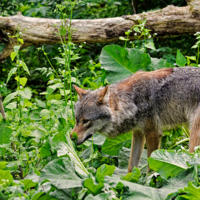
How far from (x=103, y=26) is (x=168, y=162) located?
4.45 m

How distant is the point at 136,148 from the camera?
4523 millimetres

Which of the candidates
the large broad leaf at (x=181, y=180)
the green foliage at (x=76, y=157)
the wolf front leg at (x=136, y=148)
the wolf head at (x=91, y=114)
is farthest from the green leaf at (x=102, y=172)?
the wolf front leg at (x=136, y=148)

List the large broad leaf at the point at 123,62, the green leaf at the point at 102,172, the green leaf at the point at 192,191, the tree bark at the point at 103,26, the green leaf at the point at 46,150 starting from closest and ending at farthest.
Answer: the green leaf at the point at 192,191, the green leaf at the point at 102,172, the green leaf at the point at 46,150, the large broad leaf at the point at 123,62, the tree bark at the point at 103,26

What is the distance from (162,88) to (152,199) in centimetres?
200

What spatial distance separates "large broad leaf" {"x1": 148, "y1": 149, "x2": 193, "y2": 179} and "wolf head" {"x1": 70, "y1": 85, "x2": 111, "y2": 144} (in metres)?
1.19

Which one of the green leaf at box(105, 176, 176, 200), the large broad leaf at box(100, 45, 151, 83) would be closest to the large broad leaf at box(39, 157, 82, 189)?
the green leaf at box(105, 176, 176, 200)

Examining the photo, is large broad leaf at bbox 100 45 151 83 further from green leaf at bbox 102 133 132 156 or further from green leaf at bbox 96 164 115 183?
green leaf at bbox 96 164 115 183

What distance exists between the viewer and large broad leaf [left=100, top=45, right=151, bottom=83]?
518 cm

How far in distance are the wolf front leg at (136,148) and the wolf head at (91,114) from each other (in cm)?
67

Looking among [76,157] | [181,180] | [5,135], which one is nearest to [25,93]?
[5,135]

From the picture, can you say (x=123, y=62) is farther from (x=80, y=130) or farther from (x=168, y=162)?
(x=168, y=162)

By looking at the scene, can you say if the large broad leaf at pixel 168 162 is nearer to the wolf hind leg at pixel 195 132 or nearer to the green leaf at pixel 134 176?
the green leaf at pixel 134 176

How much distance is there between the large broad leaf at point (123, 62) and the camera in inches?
204

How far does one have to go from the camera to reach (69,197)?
2.79 meters
